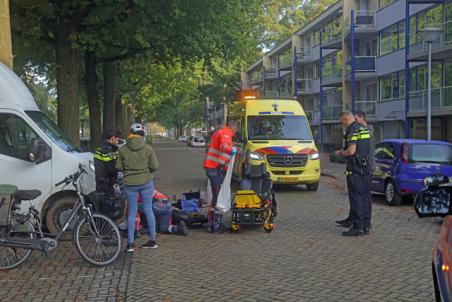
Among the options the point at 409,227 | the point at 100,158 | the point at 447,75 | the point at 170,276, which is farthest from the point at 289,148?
the point at 447,75

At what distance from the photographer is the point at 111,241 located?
6961 mm

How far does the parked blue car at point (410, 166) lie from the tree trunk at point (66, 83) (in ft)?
27.4

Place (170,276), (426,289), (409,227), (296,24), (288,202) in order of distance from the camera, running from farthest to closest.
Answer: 1. (296,24)
2. (288,202)
3. (409,227)
4. (170,276)
5. (426,289)

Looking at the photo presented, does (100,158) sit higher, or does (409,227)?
(100,158)

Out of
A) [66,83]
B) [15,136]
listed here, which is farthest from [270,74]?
[15,136]

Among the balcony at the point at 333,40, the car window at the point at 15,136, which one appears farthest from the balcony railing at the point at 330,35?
the car window at the point at 15,136

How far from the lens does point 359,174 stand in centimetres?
879

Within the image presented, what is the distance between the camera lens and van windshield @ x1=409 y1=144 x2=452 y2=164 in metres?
12.1

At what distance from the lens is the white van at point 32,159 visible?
8289 mm

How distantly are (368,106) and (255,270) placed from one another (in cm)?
3202

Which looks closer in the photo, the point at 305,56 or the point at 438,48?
the point at 438,48

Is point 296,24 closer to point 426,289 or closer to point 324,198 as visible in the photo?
point 324,198

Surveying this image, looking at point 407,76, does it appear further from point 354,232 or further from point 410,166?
point 354,232

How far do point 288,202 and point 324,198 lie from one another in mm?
1294
